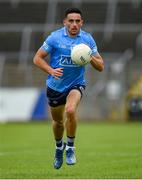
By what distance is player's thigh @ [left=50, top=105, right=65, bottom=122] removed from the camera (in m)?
11.9

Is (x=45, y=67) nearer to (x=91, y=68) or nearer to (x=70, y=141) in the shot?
(x=70, y=141)

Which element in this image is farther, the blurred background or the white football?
the blurred background

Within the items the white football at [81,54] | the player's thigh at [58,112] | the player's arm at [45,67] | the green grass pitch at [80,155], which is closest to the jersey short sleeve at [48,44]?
the player's arm at [45,67]

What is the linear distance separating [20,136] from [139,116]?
935cm

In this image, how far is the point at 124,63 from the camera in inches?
1223

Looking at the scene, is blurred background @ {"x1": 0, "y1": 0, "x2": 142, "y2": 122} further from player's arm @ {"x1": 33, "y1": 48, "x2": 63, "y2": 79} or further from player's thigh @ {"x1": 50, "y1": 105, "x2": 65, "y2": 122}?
player's arm @ {"x1": 33, "y1": 48, "x2": 63, "y2": 79}

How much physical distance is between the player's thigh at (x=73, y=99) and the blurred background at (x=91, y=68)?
1852 centimetres

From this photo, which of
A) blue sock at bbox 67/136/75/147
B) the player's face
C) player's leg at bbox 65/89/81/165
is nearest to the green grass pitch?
player's leg at bbox 65/89/81/165

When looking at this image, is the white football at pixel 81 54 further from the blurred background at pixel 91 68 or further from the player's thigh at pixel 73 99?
the blurred background at pixel 91 68

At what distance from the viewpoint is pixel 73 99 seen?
36.9 ft

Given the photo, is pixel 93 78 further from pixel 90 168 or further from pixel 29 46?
pixel 90 168

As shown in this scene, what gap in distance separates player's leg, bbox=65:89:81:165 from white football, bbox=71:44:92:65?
55 cm

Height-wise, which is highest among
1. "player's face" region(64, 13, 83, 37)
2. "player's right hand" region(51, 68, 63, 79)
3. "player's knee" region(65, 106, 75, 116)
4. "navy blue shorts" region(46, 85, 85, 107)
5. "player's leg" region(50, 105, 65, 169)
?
"player's face" region(64, 13, 83, 37)

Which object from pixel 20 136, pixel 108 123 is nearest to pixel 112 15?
pixel 108 123
